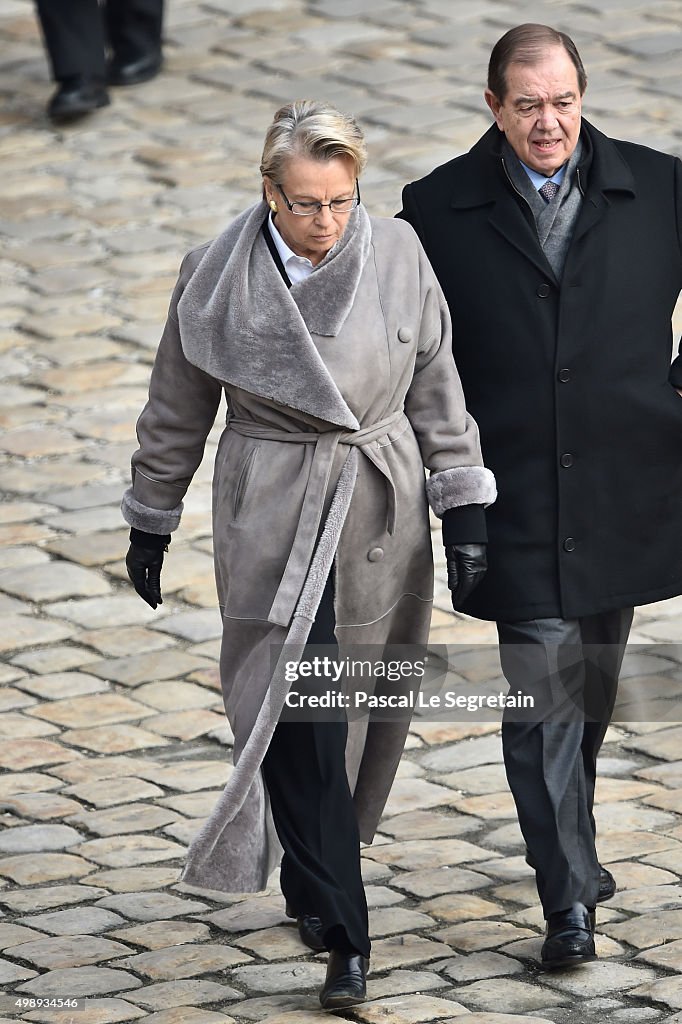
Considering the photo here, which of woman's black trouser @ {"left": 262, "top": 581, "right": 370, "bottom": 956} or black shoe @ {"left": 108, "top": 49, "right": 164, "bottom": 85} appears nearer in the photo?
woman's black trouser @ {"left": 262, "top": 581, "right": 370, "bottom": 956}

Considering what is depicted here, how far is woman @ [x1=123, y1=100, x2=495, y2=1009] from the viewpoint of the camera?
374cm

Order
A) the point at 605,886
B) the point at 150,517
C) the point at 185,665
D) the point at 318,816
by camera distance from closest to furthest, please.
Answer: the point at 318,816
the point at 150,517
the point at 605,886
the point at 185,665

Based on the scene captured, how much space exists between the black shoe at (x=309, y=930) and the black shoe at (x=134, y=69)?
23.1 feet

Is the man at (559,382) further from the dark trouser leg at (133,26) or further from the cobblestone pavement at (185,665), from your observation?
the dark trouser leg at (133,26)

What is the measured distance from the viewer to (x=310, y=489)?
3.80 metres

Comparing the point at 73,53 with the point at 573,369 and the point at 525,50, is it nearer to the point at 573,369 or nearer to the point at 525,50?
the point at 525,50

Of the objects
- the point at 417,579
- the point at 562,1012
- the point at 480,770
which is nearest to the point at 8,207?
the point at 480,770

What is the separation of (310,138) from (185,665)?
7.71 ft

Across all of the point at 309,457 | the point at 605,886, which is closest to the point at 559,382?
the point at 309,457

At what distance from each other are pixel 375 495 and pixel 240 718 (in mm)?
525

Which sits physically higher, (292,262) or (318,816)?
(292,262)

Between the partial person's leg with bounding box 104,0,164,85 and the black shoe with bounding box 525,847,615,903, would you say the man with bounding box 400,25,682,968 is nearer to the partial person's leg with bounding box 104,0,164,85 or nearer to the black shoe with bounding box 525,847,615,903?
the black shoe with bounding box 525,847,615,903

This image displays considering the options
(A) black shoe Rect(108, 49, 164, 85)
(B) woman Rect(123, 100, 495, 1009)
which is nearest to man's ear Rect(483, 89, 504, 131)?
(B) woman Rect(123, 100, 495, 1009)

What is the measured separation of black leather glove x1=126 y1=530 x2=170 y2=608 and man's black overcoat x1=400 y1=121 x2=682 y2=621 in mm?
678
